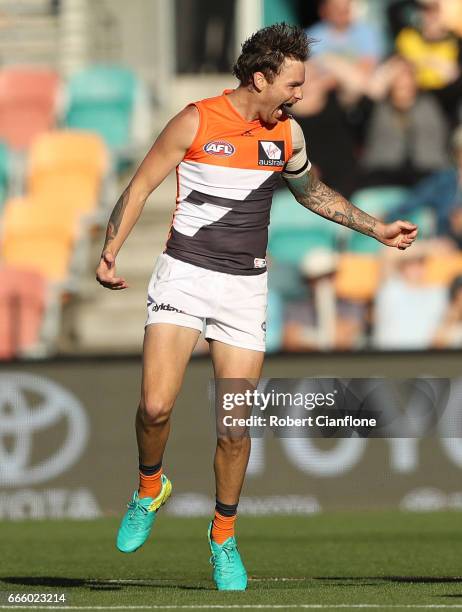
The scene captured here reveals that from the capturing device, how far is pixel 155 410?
6.24 meters

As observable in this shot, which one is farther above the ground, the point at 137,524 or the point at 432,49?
the point at 137,524

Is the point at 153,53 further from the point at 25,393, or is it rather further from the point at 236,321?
the point at 236,321

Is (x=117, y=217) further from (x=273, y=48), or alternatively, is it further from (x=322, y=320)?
(x=322, y=320)

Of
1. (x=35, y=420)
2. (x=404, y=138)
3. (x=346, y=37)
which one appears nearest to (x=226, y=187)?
(x=35, y=420)

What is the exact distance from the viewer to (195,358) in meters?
10.9

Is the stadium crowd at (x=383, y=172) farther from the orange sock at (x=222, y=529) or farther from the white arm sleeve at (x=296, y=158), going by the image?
the orange sock at (x=222, y=529)

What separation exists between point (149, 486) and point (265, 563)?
5.48ft

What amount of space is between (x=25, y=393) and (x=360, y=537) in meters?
3.03

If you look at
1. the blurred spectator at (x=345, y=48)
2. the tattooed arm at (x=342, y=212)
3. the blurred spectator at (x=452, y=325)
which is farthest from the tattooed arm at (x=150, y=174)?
the blurred spectator at (x=345, y=48)

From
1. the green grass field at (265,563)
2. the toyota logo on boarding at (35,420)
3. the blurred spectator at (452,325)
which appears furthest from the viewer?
the blurred spectator at (452,325)

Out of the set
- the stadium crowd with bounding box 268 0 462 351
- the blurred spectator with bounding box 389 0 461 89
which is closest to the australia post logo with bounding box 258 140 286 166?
the stadium crowd with bounding box 268 0 462 351

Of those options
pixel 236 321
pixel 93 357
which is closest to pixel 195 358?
pixel 93 357

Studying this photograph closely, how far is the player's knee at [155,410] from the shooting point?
6.23 metres

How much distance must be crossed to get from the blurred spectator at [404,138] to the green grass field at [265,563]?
4.39 meters
